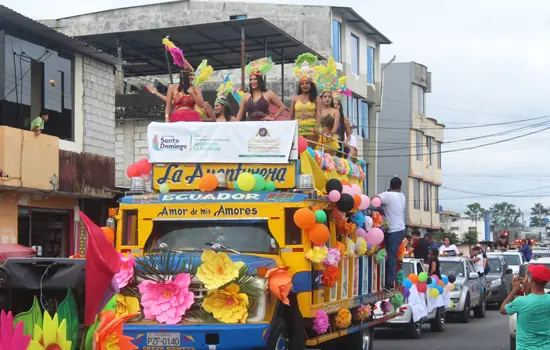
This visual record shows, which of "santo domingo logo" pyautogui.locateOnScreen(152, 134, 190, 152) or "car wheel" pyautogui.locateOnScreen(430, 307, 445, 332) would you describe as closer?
"santo domingo logo" pyautogui.locateOnScreen(152, 134, 190, 152)

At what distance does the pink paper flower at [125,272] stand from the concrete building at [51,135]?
924cm

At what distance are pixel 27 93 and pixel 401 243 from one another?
9.90m

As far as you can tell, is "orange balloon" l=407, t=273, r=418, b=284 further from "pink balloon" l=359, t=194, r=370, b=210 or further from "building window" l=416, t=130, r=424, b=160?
"building window" l=416, t=130, r=424, b=160

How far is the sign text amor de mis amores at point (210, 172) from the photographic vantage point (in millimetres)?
11086

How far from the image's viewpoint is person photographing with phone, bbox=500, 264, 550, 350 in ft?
27.8

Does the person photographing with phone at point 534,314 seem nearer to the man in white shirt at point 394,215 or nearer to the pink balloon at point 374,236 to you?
the pink balloon at point 374,236

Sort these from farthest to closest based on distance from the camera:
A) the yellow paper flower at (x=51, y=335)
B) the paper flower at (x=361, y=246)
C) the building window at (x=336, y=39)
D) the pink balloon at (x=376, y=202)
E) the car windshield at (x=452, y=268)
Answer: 1. the building window at (x=336, y=39)
2. the car windshield at (x=452, y=268)
3. the pink balloon at (x=376, y=202)
4. the paper flower at (x=361, y=246)
5. the yellow paper flower at (x=51, y=335)

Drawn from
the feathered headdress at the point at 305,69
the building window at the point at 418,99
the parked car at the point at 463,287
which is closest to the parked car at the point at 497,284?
the parked car at the point at 463,287

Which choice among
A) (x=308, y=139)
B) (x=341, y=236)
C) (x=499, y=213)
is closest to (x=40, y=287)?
(x=341, y=236)

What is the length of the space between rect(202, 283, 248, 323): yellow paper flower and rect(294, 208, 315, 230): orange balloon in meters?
1.28

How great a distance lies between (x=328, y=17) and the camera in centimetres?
3553

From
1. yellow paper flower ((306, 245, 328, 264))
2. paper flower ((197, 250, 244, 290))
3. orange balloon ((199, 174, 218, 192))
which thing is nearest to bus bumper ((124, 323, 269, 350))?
paper flower ((197, 250, 244, 290))

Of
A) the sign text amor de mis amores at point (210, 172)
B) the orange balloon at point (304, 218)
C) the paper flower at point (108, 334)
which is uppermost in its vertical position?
the sign text amor de mis amores at point (210, 172)

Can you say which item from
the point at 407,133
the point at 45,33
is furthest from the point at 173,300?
the point at 407,133
